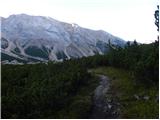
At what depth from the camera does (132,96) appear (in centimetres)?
3122

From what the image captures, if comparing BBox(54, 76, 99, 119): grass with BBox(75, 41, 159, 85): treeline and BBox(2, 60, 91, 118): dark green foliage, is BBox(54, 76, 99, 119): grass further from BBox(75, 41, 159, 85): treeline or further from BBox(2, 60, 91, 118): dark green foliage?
Result: BBox(75, 41, 159, 85): treeline

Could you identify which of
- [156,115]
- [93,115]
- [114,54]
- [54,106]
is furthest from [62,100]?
[114,54]

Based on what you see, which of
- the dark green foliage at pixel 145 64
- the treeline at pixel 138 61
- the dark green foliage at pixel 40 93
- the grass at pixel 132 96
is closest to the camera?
the dark green foliage at pixel 40 93

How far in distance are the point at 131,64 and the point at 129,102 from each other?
834 cm

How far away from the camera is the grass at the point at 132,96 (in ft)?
88.6

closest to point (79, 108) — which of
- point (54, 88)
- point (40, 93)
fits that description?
point (54, 88)

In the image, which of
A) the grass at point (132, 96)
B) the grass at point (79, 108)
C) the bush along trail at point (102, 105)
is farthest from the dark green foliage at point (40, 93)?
the grass at point (132, 96)

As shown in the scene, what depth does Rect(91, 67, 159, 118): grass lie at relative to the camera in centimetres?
2700

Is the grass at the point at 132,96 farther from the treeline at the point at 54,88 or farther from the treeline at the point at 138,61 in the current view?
the treeline at the point at 54,88

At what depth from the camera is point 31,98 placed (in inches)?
1009

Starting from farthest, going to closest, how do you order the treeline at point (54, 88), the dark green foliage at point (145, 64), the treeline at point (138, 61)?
the treeline at point (138, 61) → the dark green foliage at point (145, 64) → the treeline at point (54, 88)

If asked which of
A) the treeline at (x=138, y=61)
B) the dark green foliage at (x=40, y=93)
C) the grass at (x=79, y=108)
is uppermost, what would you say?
the treeline at (x=138, y=61)

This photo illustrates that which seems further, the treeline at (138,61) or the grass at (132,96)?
the treeline at (138,61)

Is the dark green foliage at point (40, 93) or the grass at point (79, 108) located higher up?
the dark green foliage at point (40, 93)
